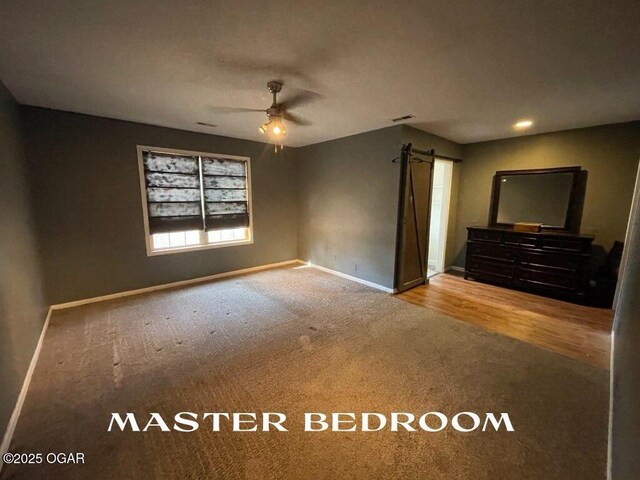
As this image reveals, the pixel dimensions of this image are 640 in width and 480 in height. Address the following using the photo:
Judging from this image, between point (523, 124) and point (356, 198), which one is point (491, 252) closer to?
point (523, 124)

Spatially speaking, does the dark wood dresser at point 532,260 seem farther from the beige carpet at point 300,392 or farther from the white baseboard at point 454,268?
the beige carpet at point 300,392

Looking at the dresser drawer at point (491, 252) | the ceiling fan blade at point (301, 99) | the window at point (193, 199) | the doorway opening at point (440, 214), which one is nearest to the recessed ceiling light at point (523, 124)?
the doorway opening at point (440, 214)

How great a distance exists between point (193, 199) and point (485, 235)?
489 cm

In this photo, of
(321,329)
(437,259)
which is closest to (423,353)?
(321,329)

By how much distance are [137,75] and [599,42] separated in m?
3.43

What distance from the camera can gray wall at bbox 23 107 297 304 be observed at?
3066 millimetres

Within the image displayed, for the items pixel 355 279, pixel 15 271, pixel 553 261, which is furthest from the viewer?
pixel 355 279

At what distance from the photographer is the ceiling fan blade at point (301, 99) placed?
2559mm

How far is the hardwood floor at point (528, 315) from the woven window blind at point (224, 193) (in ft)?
10.3

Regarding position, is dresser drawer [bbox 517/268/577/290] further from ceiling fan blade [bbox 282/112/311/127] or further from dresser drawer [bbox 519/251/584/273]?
ceiling fan blade [bbox 282/112/311/127]

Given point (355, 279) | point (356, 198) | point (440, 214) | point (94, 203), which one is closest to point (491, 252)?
point (440, 214)

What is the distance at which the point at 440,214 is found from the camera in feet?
16.4

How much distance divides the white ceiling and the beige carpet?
95.4 inches

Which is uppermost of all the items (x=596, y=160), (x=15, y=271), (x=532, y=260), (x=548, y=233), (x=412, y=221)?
(x=596, y=160)
